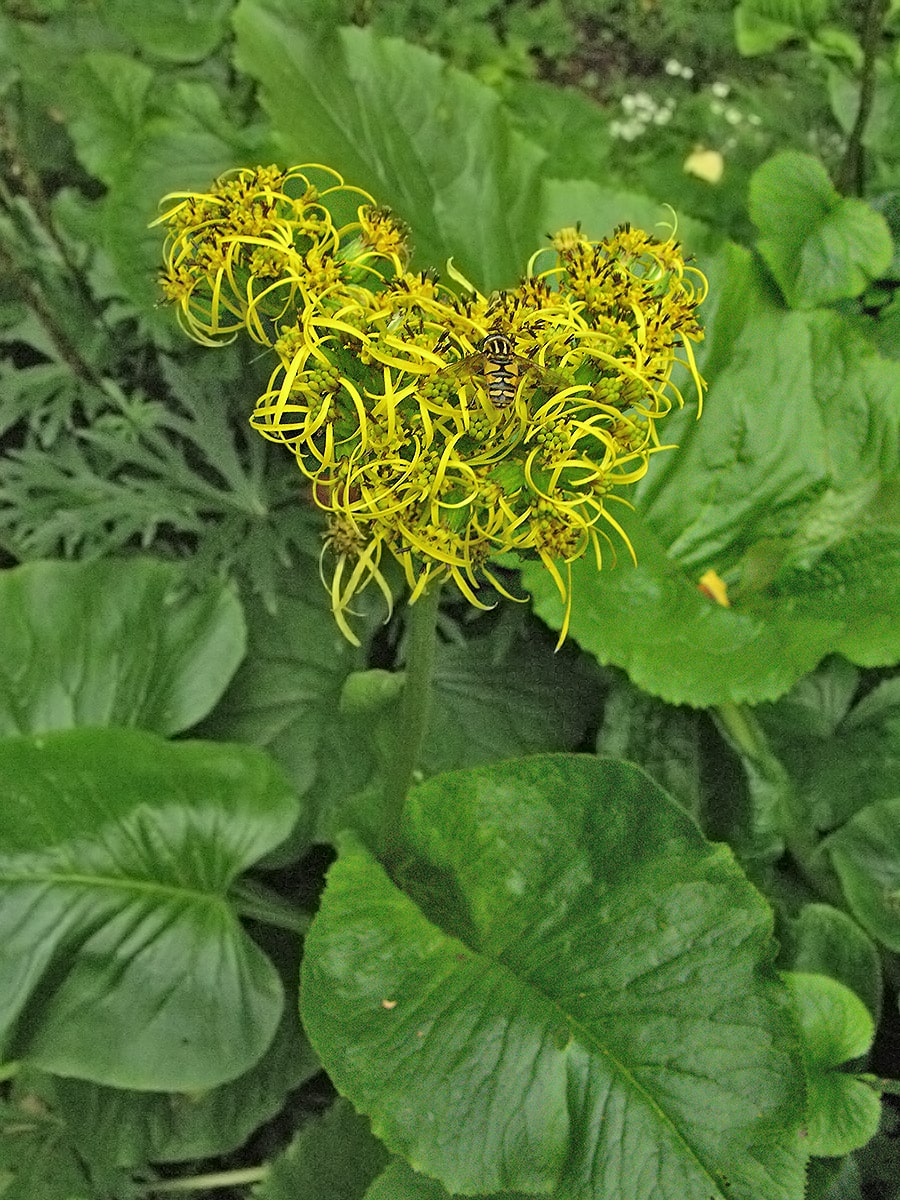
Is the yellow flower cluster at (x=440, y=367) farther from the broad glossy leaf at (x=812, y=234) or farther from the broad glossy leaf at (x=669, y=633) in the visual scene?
the broad glossy leaf at (x=812, y=234)

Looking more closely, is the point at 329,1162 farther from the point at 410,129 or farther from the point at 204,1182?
the point at 410,129

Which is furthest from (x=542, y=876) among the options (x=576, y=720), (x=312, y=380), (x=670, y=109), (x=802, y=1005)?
(x=670, y=109)

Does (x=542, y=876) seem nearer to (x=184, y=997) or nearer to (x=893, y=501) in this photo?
(x=184, y=997)

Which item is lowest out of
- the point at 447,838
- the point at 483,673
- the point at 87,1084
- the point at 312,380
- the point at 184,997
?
the point at 87,1084

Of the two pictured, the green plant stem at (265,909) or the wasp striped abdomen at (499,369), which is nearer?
the wasp striped abdomen at (499,369)

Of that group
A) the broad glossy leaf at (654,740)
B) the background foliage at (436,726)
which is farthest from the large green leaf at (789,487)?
the broad glossy leaf at (654,740)

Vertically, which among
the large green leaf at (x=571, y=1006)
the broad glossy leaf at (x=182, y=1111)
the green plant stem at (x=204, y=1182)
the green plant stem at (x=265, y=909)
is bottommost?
the green plant stem at (x=204, y=1182)

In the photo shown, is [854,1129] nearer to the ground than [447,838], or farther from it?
nearer to the ground

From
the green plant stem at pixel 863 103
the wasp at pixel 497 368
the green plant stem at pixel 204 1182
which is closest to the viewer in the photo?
the wasp at pixel 497 368
